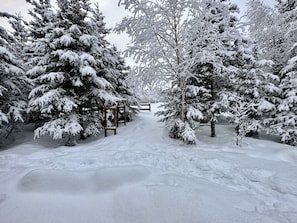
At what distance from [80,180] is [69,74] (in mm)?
6153

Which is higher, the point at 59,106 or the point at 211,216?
the point at 59,106

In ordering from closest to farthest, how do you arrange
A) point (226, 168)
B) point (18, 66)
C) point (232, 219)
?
point (232, 219)
point (226, 168)
point (18, 66)

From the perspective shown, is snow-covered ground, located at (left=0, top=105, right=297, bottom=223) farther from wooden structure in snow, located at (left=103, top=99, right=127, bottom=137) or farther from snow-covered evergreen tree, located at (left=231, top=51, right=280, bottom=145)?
wooden structure in snow, located at (left=103, top=99, right=127, bottom=137)

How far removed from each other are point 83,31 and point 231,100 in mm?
8188

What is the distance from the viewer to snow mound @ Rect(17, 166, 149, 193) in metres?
3.44

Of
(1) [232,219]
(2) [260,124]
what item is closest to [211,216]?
(1) [232,219]

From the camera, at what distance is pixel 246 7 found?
38.8 feet

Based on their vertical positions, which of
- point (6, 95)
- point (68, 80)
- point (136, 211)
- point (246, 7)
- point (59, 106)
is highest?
point (246, 7)

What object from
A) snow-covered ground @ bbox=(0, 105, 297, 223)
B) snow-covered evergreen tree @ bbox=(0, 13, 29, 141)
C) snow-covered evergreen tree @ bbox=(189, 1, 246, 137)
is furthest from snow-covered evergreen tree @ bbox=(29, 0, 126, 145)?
snow-covered evergreen tree @ bbox=(189, 1, 246, 137)

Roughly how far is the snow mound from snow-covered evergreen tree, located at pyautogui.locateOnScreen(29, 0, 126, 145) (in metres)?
3.85

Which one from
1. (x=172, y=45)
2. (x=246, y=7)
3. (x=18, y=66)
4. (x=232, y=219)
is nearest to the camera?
(x=232, y=219)

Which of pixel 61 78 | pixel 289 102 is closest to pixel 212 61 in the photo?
pixel 289 102

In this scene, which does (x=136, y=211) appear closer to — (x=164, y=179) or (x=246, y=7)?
(x=164, y=179)

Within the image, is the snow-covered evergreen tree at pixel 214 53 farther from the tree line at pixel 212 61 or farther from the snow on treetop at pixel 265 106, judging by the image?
the snow on treetop at pixel 265 106
